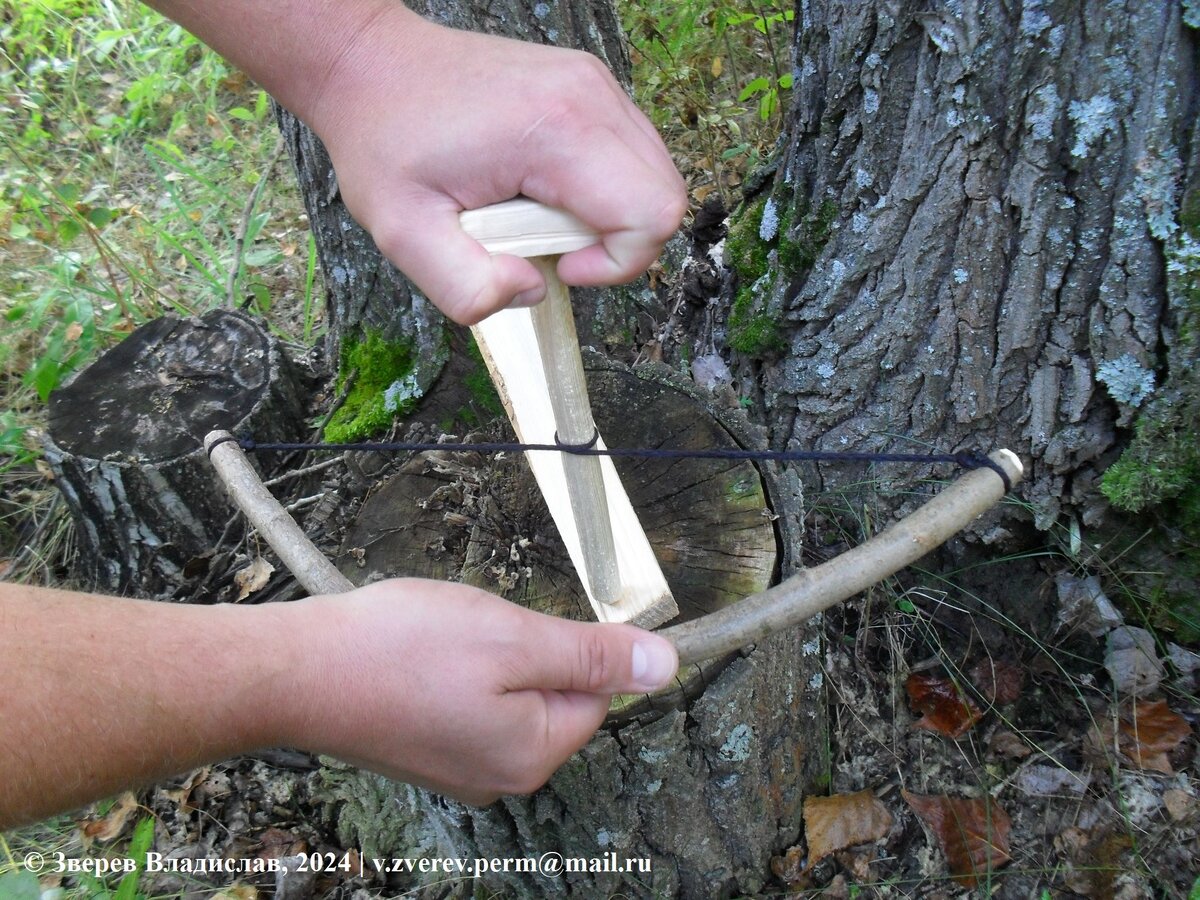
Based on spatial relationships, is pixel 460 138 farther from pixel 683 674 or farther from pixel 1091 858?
pixel 1091 858

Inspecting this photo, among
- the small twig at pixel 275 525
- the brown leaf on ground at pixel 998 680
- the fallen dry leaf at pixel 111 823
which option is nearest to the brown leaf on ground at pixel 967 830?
the brown leaf on ground at pixel 998 680

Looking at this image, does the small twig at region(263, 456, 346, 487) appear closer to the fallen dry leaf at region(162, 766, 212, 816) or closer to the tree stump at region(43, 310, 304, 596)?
the tree stump at region(43, 310, 304, 596)

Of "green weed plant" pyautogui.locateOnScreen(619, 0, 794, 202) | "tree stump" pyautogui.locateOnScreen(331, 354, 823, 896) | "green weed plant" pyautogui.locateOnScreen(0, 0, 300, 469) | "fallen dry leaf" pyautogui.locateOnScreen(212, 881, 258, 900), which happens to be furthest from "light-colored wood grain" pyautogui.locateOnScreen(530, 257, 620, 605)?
"green weed plant" pyautogui.locateOnScreen(0, 0, 300, 469)

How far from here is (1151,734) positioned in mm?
1645

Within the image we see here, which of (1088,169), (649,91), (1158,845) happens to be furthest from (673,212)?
(649,91)

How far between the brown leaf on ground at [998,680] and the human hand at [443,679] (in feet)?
3.53

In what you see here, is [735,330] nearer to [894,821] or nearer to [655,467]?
[655,467]

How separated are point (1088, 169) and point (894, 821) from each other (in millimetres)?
1255

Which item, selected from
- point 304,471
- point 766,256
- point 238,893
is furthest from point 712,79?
point 238,893

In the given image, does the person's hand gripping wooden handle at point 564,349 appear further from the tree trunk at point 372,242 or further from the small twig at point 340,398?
the small twig at point 340,398

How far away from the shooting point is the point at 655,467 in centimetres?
155

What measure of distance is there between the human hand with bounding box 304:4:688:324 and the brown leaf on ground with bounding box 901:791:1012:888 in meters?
1.29

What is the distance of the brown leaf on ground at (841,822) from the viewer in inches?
64.2

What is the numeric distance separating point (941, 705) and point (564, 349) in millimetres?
1242
